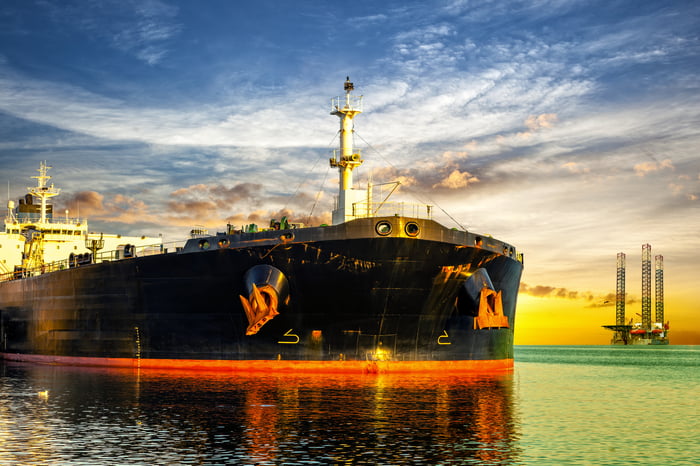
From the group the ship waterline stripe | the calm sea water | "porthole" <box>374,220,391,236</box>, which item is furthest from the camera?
the ship waterline stripe

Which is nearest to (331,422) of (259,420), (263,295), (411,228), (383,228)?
(259,420)

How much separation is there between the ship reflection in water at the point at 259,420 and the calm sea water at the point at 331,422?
0.04m

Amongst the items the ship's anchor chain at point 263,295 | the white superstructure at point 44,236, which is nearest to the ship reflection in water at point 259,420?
the ship's anchor chain at point 263,295

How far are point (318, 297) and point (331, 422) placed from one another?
42.1ft

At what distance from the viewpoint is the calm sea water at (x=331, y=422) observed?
14.8 meters

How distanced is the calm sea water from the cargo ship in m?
2.34

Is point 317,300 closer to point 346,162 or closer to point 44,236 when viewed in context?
point 346,162

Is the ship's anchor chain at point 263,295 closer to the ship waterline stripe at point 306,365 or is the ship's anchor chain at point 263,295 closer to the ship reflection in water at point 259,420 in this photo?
the ship waterline stripe at point 306,365

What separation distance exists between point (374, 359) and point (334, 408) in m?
10.8

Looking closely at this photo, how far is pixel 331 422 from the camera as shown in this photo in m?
18.6

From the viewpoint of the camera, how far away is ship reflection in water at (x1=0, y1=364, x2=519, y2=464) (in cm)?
1469

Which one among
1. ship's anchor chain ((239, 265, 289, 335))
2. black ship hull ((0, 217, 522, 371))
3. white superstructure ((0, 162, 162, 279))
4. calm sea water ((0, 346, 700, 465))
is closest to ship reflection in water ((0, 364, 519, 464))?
calm sea water ((0, 346, 700, 465))

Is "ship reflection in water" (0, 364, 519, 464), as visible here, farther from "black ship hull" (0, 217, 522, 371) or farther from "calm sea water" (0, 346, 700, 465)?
"black ship hull" (0, 217, 522, 371)

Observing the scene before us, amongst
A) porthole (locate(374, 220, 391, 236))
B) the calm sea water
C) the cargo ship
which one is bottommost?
the calm sea water
